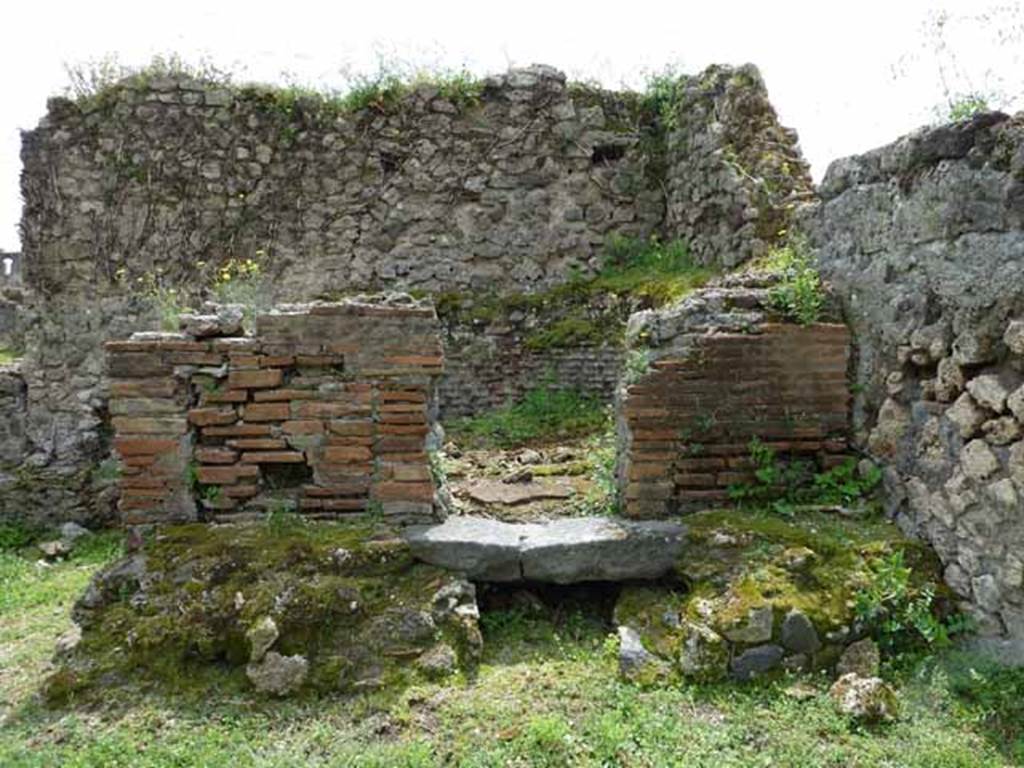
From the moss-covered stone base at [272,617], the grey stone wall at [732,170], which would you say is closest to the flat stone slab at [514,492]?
the moss-covered stone base at [272,617]

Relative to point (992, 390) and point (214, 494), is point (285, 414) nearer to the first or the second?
point (214, 494)

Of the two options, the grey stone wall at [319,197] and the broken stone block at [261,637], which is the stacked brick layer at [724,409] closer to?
the broken stone block at [261,637]

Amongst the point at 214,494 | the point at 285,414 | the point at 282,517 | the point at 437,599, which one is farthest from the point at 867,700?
the point at 214,494

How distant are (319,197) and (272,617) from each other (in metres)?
5.95

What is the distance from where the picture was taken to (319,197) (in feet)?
27.6

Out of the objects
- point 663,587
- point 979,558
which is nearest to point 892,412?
point 979,558

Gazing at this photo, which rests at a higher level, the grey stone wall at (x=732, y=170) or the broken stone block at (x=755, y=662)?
the grey stone wall at (x=732, y=170)

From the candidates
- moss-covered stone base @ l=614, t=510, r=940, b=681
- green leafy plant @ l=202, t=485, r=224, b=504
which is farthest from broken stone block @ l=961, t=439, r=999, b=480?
green leafy plant @ l=202, t=485, r=224, b=504

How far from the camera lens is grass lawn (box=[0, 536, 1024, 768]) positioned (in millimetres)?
2834

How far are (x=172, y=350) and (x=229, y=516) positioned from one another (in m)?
0.94

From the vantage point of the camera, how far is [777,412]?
4277 mm

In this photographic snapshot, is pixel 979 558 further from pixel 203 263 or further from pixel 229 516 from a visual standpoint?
pixel 203 263

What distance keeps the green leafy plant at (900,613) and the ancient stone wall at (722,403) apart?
919mm

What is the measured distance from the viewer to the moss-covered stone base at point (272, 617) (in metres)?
3.38
